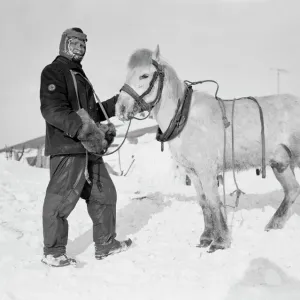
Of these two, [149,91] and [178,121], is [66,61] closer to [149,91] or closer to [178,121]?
[149,91]

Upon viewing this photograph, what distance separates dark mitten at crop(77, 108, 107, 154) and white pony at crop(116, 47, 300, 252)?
361 mm

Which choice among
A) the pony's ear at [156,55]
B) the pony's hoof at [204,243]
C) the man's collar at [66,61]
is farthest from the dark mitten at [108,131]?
the pony's hoof at [204,243]

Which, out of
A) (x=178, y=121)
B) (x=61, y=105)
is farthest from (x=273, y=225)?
(x=61, y=105)

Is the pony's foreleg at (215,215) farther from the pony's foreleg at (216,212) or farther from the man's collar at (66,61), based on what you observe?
the man's collar at (66,61)

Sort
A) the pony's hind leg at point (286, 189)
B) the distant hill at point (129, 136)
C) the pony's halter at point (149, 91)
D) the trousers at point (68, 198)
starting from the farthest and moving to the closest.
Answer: the distant hill at point (129, 136), the pony's hind leg at point (286, 189), the pony's halter at point (149, 91), the trousers at point (68, 198)

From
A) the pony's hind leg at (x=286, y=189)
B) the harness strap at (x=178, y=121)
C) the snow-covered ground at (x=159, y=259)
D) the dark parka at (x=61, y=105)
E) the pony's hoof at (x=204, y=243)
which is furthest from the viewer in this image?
the pony's hind leg at (x=286, y=189)

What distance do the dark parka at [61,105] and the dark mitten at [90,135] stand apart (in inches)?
2.5

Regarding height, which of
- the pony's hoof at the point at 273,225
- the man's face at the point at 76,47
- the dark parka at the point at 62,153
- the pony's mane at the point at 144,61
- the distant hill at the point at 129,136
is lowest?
the distant hill at the point at 129,136

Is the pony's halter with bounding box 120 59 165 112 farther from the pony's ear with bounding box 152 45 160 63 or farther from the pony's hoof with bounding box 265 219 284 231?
the pony's hoof with bounding box 265 219 284 231

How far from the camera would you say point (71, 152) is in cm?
392

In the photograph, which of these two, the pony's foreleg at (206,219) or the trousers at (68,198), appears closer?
the trousers at (68,198)

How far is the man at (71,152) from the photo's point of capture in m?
3.81

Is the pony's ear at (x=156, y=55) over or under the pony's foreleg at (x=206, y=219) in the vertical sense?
over

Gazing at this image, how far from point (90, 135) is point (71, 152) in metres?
0.31
